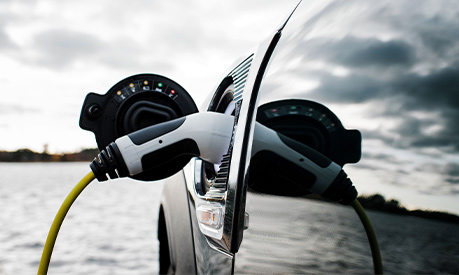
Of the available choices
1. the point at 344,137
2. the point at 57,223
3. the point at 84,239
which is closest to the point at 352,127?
the point at 344,137

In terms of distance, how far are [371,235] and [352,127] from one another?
0.17 meters

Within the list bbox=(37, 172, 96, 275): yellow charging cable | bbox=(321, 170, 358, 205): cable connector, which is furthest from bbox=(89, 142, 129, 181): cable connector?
bbox=(321, 170, 358, 205): cable connector

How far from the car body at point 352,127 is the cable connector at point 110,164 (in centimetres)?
25

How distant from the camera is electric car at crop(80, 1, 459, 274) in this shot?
640 mm

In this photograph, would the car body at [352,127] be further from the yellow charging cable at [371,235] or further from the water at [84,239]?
the water at [84,239]

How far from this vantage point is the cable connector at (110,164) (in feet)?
3.84

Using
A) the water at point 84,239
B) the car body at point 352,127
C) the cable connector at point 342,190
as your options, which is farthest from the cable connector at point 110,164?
the water at point 84,239

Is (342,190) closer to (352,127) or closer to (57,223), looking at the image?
(352,127)

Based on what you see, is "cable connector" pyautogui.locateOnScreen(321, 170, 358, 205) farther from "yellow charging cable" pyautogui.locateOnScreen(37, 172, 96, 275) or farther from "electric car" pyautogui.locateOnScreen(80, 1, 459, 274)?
"yellow charging cable" pyautogui.locateOnScreen(37, 172, 96, 275)

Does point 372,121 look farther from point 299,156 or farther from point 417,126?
point 299,156

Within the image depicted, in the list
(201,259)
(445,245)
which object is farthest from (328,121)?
(201,259)

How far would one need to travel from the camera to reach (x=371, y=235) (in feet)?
2.27

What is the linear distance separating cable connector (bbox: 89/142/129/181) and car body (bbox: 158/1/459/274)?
0.25 m

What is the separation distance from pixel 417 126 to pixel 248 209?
448 millimetres
